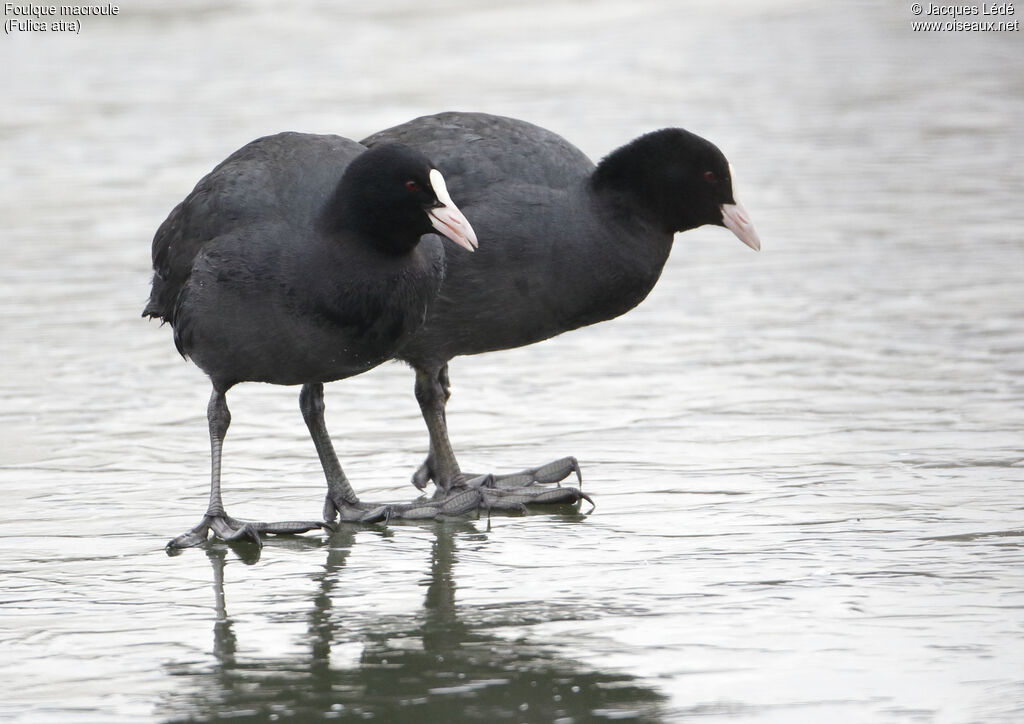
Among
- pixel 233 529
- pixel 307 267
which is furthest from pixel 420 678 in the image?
pixel 307 267

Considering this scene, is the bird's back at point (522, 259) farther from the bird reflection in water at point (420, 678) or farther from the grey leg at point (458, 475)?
the bird reflection in water at point (420, 678)

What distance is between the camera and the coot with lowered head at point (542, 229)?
577 cm

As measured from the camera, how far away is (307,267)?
501 centimetres

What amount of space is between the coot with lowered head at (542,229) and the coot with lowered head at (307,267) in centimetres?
44

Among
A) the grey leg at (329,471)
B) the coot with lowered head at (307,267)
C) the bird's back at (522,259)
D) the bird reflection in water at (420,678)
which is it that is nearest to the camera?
the bird reflection in water at (420,678)

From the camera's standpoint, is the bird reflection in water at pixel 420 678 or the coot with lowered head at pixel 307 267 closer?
the bird reflection in water at pixel 420 678

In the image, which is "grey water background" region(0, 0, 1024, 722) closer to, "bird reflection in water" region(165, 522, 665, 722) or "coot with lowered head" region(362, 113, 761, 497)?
"bird reflection in water" region(165, 522, 665, 722)

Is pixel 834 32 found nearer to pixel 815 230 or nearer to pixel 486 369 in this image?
pixel 815 230

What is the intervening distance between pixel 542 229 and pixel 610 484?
3.06 ft

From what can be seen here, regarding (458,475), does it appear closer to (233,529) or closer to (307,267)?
(233,529)

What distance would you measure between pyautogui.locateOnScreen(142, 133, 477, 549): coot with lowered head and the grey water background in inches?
22.4

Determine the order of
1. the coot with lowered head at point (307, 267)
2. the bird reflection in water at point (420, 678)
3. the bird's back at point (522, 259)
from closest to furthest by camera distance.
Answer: the bird reflection in water at point (420, 678) < the coot with lowered head at point (307, 267) < the bird's back at point (522, 259)

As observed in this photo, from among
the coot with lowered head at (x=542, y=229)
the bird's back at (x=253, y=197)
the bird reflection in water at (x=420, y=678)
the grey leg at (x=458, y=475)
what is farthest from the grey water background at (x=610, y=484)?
the bird's back at (x=253, y=197)

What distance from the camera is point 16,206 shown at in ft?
37.6
